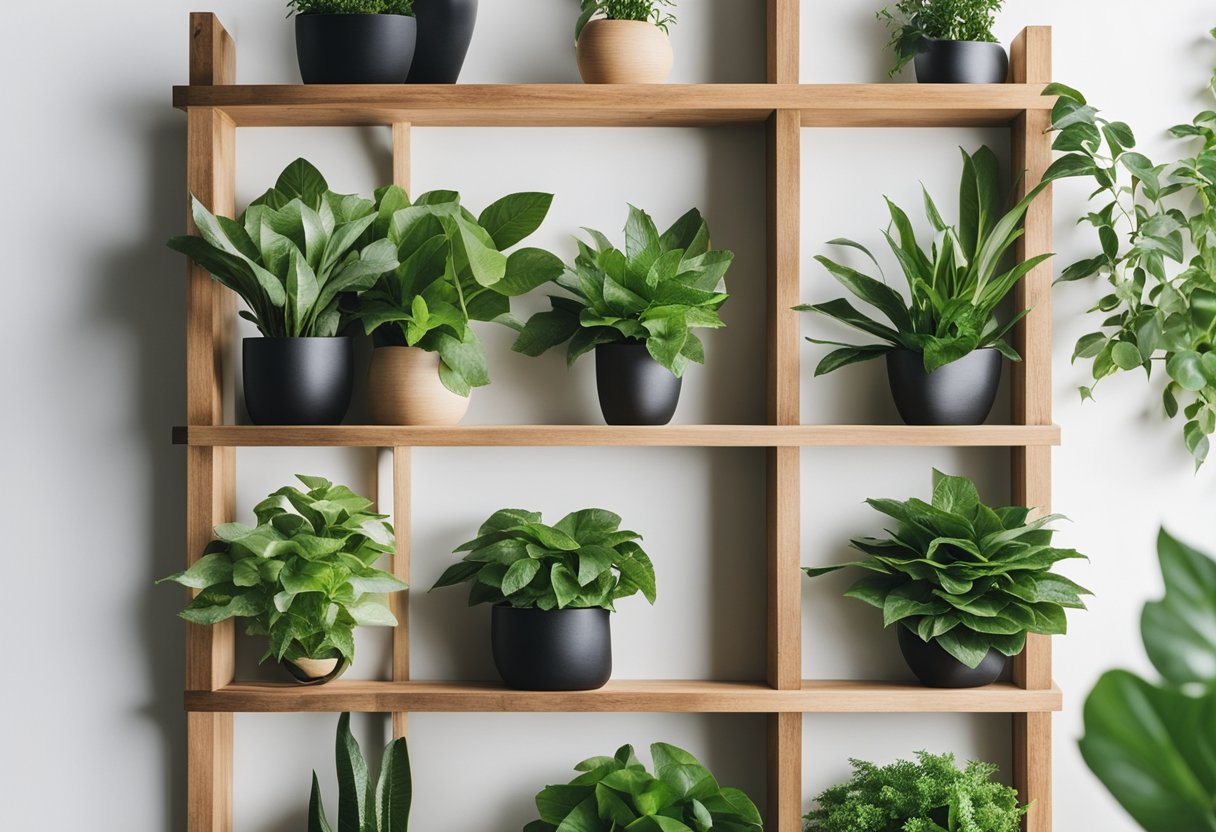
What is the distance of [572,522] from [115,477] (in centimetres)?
78

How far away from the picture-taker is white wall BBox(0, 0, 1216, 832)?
161 centimetres

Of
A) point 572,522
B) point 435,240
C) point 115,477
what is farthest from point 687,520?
point 115,477

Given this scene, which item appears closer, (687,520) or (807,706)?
(807,706)

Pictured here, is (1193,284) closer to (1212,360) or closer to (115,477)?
(1212,360)

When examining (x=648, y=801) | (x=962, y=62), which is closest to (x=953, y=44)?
(x=962, y=62)

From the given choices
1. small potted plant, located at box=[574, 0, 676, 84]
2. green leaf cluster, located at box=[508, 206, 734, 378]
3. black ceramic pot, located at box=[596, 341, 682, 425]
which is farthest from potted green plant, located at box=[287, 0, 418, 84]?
black ceramic pot, located at box=[596, 341, 682, 425]

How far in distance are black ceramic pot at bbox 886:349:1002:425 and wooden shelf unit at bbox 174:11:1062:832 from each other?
1.4 inches

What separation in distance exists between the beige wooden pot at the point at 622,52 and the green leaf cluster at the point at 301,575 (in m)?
0.77

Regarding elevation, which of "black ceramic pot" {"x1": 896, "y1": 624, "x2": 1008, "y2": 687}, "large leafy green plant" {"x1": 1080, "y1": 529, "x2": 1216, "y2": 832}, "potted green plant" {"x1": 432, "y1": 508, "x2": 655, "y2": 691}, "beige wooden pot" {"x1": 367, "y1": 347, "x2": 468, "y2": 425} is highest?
"beige wooden pot" {"x1": 367, "y1": 347, "x2": 468, "y2": 425}

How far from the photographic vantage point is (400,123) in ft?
5.20

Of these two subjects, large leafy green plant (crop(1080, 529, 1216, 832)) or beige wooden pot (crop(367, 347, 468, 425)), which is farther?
beige wooden pot (crop(367, 347, 468, 425))

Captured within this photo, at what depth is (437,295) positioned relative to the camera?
4.82ft

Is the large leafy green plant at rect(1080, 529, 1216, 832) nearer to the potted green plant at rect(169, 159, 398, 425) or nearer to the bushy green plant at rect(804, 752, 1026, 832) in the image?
the bushy green plant at rect(804, 752, 1026, 832)

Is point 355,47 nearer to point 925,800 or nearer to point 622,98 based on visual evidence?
point 622,98
